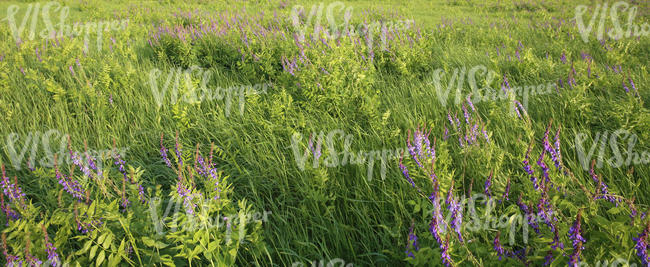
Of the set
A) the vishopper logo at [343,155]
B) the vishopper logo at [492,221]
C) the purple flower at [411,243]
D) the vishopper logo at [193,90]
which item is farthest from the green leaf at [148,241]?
the vishopper logo at [193,90]

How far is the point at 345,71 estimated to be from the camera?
11.6 ft

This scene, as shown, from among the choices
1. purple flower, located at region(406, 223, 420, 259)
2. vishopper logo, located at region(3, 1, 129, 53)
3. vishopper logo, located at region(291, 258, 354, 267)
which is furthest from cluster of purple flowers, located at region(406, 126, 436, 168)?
vishopper logo, located at region(3, 1, 129, 53)

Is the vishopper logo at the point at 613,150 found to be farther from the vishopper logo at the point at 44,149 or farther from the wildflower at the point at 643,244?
the vishopper logo at the point at 44,149

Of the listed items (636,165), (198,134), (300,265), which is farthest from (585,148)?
(198,134)

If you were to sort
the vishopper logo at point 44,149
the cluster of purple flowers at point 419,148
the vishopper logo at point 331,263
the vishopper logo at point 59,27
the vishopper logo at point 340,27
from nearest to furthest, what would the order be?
the cluster of purple flowers at point 419,148 < the vishopper logo at point 331,263 < the vishopper logo at point 44,149 < the vishopper logo at point 340,27 < the vishopper logo at point 59,27

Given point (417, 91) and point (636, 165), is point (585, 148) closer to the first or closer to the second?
point (636, 165)

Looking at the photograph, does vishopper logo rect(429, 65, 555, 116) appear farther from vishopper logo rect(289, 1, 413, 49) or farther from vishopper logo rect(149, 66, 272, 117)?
vishopper logo rect(149, 66, 272, 117)

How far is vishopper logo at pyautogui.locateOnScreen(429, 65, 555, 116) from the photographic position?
3463 millimetres

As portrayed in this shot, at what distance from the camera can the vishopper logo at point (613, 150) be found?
2.49 meters

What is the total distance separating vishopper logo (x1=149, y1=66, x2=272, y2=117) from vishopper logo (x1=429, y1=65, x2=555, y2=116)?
79.1 inches

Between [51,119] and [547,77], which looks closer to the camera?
[51,119]

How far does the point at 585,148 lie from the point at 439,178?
1702 millimetres

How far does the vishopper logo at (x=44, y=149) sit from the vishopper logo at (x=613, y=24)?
7.46 meters

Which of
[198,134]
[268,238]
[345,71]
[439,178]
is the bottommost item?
[268,238]
